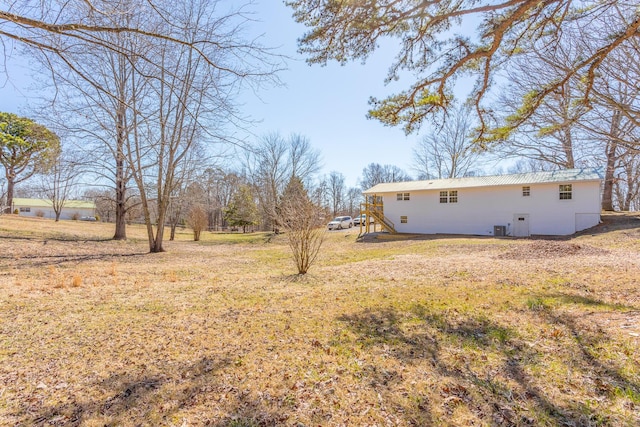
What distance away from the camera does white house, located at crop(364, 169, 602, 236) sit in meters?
16.4

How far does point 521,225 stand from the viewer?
17844 mm

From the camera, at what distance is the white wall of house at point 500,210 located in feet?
53.8

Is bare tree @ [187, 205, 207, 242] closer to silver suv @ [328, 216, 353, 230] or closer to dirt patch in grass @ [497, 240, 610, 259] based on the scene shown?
silver suv @ [328, 216, 353, 230]

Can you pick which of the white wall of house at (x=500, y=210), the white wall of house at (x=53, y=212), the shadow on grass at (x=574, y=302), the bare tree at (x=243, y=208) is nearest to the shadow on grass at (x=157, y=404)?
the shadow on grass at (x=574, y=302)

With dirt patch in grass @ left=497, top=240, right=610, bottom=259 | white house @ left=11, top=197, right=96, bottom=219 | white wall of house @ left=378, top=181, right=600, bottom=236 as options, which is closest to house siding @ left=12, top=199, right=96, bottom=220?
white house @ left=11, top=197, right=96, bottom=219

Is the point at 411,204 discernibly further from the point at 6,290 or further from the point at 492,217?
the point at 6,290

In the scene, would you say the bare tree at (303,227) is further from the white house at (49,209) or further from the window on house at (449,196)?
the white house at (49,209)

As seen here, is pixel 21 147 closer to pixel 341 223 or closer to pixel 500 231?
pixel 341 223

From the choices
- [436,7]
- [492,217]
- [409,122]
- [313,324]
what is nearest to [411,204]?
[492,217]

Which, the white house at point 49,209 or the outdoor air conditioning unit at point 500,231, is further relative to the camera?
the white house at point 49,209

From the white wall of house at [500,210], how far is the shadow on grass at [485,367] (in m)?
15.9

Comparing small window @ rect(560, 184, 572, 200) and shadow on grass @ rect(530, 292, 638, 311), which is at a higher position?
small window @ rect(560, 184, 572, 200)

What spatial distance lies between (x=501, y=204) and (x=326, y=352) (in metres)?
18.6

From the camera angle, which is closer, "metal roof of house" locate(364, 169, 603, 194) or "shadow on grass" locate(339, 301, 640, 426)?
"shadow on grass" locate(339, 301, 640, 426)
